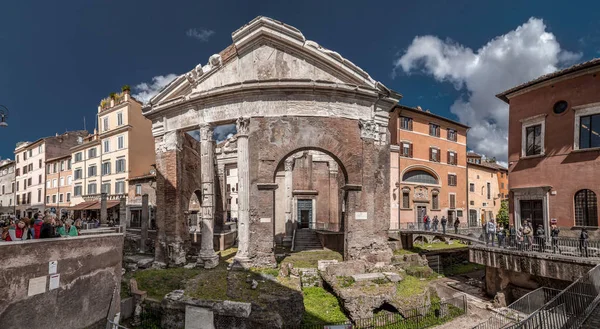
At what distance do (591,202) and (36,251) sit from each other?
19.6 metres

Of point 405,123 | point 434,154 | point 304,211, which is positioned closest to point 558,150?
point 405,123

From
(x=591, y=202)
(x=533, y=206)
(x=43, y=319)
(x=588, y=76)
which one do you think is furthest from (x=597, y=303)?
(x=43, y=319)

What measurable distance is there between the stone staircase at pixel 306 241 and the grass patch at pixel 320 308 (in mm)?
6628

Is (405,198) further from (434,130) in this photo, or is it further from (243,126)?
(243,126)

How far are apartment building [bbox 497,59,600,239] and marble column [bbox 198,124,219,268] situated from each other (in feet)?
51.5

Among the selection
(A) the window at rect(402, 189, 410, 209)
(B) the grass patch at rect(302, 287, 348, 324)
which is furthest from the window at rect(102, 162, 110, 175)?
(A) the window at rect(402, 189, 410, 209)

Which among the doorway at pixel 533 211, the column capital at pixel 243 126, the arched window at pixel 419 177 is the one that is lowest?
the doorway at pixel 533 211

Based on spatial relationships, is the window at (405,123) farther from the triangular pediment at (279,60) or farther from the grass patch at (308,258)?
the grass patch at (308,258)

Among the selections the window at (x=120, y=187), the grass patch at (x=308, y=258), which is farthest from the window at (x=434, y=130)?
the window at (x=120, y=187)

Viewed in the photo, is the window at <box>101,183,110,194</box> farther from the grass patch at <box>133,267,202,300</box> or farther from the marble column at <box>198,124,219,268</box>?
the marble column at <box>198,124,219,268</box>

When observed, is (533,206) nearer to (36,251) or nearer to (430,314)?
(430,314)

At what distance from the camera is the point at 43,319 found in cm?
643

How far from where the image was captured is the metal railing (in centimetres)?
648

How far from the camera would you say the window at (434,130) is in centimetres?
2968
